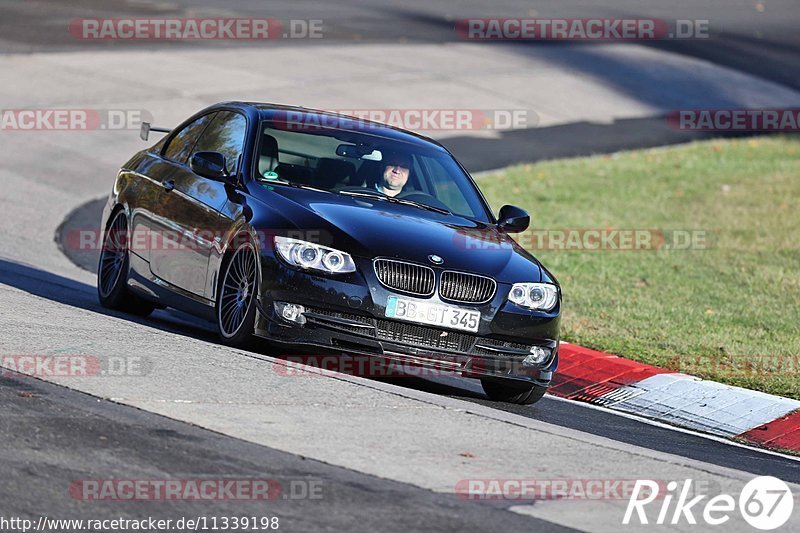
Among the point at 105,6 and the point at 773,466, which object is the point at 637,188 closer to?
the point at 773,466

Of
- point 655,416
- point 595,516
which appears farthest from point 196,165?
point 595,516

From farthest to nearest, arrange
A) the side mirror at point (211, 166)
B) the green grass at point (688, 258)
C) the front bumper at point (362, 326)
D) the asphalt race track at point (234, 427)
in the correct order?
the green grass at point (688, 258) < the side mirror at point (211, 166) < the front bumper at point (362, 326) < the asphalt race track at point (234, 427)

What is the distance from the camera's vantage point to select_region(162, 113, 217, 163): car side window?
10812 millimetres

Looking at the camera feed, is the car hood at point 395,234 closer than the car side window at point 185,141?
Yes

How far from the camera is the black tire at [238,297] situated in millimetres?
8984

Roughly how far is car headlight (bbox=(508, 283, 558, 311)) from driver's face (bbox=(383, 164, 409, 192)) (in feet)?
4.39

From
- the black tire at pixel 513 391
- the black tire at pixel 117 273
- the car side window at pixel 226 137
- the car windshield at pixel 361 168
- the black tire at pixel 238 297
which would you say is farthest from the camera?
the black tire at pixel 117 273

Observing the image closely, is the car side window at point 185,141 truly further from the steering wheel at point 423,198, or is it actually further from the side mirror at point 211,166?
the steering wheel at point 423,198

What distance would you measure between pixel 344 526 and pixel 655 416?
469 cm

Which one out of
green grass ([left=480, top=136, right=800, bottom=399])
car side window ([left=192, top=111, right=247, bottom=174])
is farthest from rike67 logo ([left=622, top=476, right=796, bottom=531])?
car side window ([left=192, top=111, right=247, bottom=174])

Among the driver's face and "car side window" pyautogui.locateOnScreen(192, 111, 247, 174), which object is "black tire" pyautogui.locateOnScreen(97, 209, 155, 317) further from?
the driver's face

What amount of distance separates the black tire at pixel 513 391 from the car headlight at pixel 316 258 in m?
1.43

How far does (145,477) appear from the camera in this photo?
20.2 feet

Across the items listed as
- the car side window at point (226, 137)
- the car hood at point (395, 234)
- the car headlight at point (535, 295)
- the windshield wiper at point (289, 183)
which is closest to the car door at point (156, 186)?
the car side window at point (226, 137)
